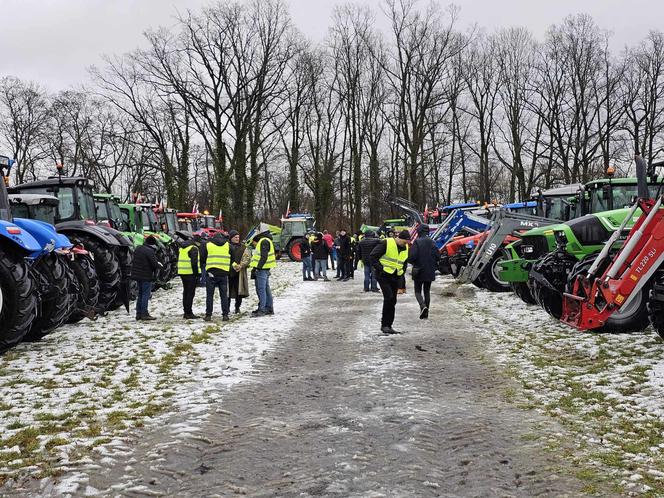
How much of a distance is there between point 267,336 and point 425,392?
4.12m

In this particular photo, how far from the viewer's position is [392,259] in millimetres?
10219

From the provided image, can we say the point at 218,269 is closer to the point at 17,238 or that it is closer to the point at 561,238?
the point at 17,238

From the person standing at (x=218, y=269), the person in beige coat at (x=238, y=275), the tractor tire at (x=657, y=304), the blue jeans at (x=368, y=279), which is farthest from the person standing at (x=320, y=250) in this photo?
the tractor tire at (x=657, y=304)

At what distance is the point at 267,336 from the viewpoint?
9969mm

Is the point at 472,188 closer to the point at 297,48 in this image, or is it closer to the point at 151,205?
the point at 297,48

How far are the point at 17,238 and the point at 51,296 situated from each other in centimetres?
147

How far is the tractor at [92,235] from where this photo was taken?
494 inches

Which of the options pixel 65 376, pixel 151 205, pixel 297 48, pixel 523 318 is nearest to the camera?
pixel 65 376

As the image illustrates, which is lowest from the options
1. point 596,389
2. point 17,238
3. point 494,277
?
point 596,389

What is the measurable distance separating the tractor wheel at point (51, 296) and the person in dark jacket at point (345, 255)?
43.3 feet

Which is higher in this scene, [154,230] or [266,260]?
[154,230]

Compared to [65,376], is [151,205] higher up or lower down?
higher up

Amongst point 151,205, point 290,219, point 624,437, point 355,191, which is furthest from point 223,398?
point 355,191

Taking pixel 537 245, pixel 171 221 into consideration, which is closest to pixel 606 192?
pixel 537 245
